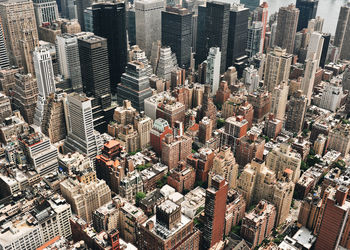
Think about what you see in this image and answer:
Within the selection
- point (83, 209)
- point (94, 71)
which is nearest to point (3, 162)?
point (83, 209)

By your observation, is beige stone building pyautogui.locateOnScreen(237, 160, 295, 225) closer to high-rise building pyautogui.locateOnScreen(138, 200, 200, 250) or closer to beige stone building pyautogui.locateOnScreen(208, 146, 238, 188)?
beige stone building pyautogui.locateOnScreen(208, 146, 238, 188)

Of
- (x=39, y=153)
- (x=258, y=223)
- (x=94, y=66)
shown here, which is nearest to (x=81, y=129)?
(x=39, y=153)

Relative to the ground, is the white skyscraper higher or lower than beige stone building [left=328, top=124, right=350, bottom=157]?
higher

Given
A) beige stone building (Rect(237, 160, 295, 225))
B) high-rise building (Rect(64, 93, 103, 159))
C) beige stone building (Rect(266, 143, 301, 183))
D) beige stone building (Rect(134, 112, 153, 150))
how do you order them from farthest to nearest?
1. beige stone building (Rect(134, 112, 153, 150))
2. high-rise building (Rect(64, 93, 103, 159))
3. beige stone building (Rect(266, 143, 301, 183))
4. beige stone building (Rect(237, 160, 295, 225))

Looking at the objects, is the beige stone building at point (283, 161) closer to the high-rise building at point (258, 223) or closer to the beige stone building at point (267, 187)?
the beige stone building at point (267, 187)

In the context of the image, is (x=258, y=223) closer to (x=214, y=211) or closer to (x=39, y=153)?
(x=214, y=211)

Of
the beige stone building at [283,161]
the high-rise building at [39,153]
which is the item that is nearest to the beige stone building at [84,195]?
the high-rise building at [39,153]

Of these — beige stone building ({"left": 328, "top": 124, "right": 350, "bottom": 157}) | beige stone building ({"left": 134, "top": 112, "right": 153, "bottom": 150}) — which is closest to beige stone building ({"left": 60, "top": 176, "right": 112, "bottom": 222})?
beige stone building ({"left": 134, "top": 112, "right": 153, "bottom": 150})
